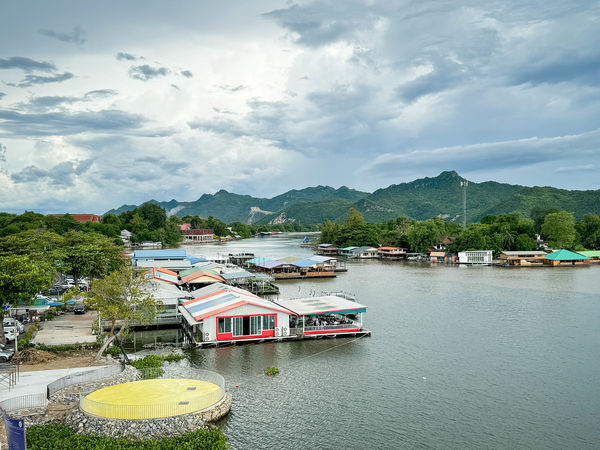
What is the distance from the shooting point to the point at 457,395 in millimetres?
20344

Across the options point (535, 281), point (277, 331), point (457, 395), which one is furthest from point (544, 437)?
point (535, 281)

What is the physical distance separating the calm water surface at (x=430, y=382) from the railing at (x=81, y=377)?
4.93 meters

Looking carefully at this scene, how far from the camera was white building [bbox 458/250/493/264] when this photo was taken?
79.2 meters

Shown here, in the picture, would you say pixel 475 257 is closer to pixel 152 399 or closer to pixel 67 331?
pixel 67 331

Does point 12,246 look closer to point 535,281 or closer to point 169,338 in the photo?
point 169,338

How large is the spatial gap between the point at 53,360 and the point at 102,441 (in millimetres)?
10754

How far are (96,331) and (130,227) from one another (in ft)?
368

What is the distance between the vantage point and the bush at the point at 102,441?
14.1 meters

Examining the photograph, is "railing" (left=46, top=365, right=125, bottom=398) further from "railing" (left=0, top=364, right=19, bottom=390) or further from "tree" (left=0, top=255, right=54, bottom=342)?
"tree" (left=0, top=255, right=54, bottom=342)

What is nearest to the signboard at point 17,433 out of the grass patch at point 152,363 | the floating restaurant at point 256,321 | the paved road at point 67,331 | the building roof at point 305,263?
the grass patch at point 152,363

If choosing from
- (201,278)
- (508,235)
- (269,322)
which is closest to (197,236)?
(508,235)

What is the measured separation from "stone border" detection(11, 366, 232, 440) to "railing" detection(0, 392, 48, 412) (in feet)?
0.92

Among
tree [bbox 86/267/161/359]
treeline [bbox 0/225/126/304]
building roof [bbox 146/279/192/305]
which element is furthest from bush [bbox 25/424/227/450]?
building roof [bbox 146/279/192/305]

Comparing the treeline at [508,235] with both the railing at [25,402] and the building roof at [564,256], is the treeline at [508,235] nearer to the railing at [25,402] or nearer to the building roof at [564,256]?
the building roof at [564,256]
